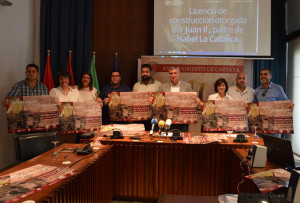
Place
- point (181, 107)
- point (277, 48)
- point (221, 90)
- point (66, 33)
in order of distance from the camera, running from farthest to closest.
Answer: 1. point (66, 33)
2. point (277, 48)
3. point (221, 90)
4. point (181, 107)

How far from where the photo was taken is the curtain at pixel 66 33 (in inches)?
222

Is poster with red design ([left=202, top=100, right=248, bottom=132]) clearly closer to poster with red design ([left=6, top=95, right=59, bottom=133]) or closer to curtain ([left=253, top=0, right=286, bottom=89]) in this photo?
curtain ([left=253, top=0, right=286, bottom=89])

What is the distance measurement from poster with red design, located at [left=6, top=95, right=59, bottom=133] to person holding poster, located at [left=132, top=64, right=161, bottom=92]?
Result: 1512 millimetres

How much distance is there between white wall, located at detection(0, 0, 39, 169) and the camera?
4.65m

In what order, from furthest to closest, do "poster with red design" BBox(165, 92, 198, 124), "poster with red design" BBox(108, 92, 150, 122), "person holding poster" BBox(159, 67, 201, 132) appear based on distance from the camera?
"person holding poster" BBox(159, 67, 201, 132) < "poster with red design" BBox(108, 92, 150, 122) < "poster with red design" BBox(165, 92, 198, 124)

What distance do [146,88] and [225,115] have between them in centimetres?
152

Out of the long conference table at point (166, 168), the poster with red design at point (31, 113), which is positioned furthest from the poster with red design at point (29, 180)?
the poster with red design at point (31, 113)

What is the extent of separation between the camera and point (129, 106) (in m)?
4.03

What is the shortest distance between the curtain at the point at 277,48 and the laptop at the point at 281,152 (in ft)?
11.2

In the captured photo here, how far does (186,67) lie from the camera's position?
5348mm

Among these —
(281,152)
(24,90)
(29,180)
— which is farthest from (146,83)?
(29,180)

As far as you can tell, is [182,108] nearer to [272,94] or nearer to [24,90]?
[272,94]

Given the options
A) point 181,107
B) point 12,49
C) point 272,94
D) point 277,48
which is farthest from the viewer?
point 277,48

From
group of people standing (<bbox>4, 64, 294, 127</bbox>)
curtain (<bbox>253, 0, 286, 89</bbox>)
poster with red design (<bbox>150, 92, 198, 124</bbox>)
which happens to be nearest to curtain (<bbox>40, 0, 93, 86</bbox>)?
group of people standing (<bbox>4, 64, 294, 127</bbox>)
